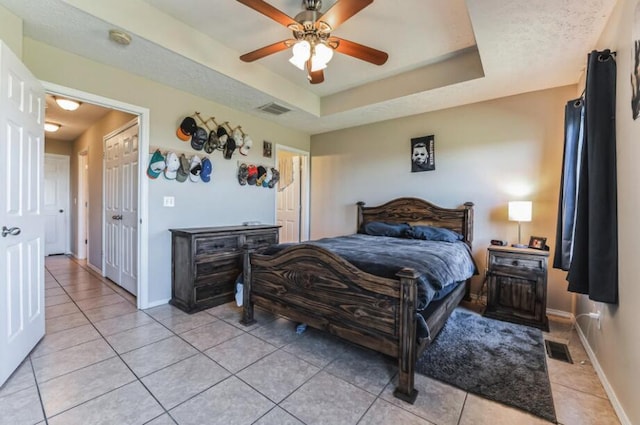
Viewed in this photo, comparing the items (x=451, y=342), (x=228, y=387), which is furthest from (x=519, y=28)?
(x=228, y=387)

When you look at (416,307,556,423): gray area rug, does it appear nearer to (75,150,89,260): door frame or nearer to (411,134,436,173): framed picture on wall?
(411,134,436,173): framed picture on wall

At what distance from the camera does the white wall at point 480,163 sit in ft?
10.6

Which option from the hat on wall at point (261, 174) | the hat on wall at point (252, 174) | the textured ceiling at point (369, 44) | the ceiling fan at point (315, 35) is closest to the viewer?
the ceiling fan at point (315, 35)

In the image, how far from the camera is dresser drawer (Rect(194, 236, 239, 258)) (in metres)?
3.12

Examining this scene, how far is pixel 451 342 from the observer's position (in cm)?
244

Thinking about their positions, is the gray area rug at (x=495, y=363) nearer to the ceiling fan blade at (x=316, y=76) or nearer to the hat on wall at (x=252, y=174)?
the ceiling fan blade at (x=316, y=76)

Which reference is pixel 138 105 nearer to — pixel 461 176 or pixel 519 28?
pixel 519 28

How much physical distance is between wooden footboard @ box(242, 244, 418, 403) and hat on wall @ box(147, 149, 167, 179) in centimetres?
144

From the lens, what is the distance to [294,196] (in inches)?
221

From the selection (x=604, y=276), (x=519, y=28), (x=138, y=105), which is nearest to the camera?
(x=604, y=276)

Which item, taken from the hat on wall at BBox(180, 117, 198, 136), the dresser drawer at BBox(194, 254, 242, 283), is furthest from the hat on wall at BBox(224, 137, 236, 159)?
the dresser drawer at BBox(194, 254, 242, 283)

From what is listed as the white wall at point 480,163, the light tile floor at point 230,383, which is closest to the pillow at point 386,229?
the white wall at point 480,163

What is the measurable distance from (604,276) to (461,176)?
2.21 m

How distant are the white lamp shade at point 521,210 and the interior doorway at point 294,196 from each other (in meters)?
3.32
